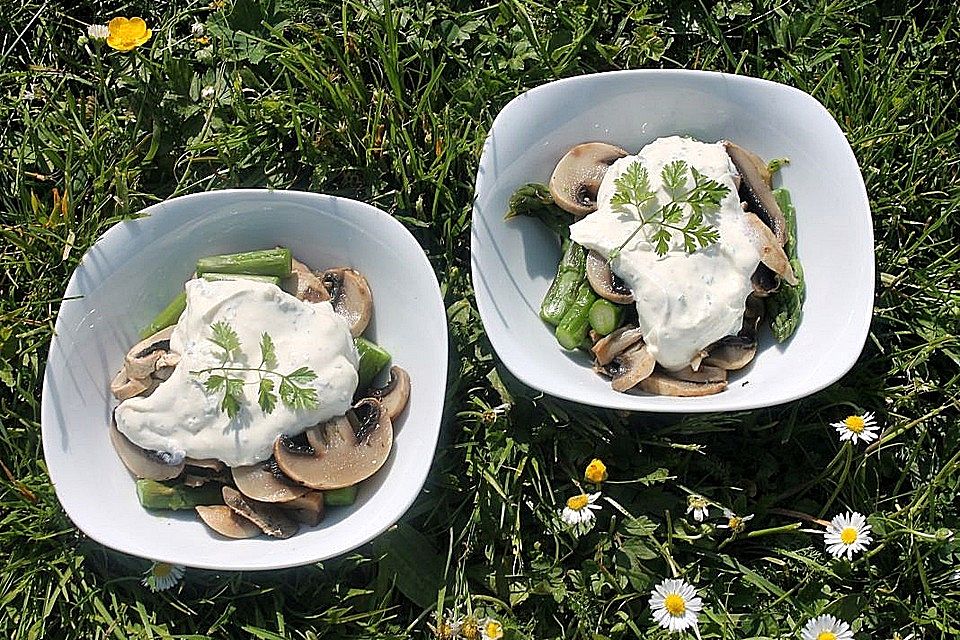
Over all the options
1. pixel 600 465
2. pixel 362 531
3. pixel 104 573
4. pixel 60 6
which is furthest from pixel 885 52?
pixel 104 573

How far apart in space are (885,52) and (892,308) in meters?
1.00

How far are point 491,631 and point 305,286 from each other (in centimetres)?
129

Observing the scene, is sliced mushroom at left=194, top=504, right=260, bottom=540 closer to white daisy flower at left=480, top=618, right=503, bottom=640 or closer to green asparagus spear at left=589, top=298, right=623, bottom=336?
white daisy flower at left=480, top=618, right=503, bottom=640

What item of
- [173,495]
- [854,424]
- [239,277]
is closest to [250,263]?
[239,277]

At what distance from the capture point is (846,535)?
3.29 m

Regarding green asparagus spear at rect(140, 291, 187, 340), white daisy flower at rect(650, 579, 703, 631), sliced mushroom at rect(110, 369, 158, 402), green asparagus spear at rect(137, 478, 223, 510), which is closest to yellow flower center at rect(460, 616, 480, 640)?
white daisy flower at rect(650, 579, 703, 631)

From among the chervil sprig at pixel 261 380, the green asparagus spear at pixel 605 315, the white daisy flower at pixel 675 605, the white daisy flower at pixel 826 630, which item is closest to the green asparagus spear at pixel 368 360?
the chervil sprig at pixel 261 380

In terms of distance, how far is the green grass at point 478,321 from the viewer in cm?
349

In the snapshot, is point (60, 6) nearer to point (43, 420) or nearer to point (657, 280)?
point (43, 420)

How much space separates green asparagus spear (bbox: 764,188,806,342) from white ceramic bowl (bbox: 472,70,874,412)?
0.09 ft

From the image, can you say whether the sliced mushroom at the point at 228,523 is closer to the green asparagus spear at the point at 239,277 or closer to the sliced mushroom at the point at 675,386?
the green asparagus spear at the point at 239,277

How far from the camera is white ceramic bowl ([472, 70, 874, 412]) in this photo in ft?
9.85

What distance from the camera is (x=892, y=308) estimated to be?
357 centimetres

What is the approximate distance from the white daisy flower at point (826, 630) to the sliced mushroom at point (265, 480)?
1.73m
